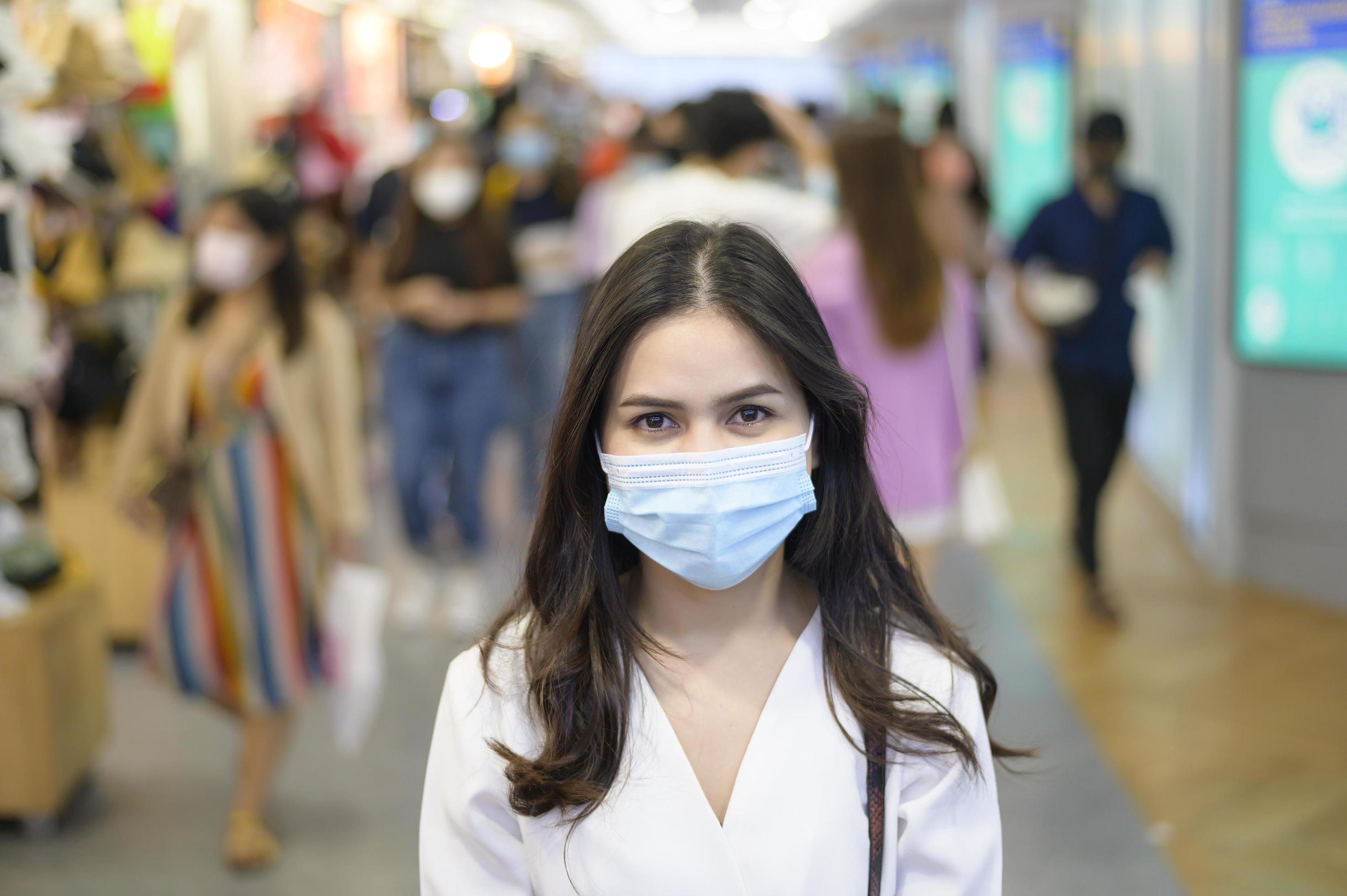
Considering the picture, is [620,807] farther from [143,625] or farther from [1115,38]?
[1115,38]

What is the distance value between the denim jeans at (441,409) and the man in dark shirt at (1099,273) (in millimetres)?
2025

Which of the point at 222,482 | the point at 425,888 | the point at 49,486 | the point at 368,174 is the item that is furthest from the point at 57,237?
the point at 368,174

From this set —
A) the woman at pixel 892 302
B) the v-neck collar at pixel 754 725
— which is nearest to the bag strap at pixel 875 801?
the v-neck collar at pixel 754 725

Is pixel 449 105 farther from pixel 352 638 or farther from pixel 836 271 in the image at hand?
pixel 352 638

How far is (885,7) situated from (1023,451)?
31.5ft

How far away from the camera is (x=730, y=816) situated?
1.40 m

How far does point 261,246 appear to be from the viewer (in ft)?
11.1

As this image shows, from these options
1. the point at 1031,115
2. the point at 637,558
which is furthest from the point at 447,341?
the point at 1031,115

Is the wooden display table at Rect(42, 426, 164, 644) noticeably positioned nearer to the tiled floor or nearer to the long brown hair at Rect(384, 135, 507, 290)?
the tiled floor

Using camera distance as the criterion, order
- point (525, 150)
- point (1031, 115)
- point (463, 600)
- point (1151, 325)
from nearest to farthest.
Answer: point (463, 600) → point (525, 150) → point (1151, 325) → point (1031, 115)

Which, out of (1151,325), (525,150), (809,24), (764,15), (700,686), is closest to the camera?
(700,686)

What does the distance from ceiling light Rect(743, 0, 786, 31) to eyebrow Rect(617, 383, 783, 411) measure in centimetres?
1979

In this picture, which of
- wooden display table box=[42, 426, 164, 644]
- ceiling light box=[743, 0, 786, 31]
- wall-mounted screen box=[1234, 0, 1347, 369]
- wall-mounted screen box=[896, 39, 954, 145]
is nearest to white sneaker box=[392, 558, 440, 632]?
wooden display table box=[42, 426, 164, 644]

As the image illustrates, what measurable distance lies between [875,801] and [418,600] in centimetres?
394
